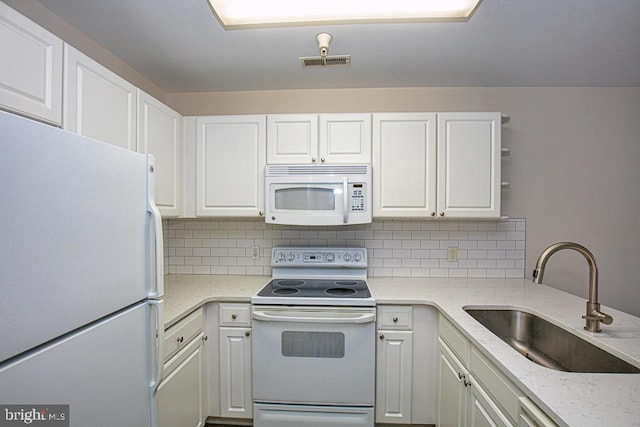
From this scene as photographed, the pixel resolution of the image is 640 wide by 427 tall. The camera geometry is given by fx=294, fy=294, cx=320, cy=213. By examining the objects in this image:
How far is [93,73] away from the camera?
50.4 inches

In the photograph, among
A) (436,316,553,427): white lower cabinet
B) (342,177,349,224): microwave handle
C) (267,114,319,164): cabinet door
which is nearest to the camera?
(436,316,553,427): white lower cabinet

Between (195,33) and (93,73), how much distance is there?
0.60 metres

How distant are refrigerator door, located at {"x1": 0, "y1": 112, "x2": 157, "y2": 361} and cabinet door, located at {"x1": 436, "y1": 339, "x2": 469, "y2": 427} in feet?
4.86

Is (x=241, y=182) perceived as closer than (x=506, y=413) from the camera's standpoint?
No

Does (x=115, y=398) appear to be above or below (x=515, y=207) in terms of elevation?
below

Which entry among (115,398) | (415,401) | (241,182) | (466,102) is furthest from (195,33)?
(415,401)

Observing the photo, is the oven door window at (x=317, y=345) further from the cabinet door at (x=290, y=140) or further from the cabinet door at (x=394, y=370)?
the cabinet door at (x=290, y=140)

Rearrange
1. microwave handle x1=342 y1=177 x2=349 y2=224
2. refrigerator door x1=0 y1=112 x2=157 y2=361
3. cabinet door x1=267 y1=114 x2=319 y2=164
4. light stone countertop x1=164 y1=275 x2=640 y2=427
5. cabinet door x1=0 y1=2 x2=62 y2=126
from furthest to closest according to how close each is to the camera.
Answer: cabinet door x1=267 y1=114 x2=319 y2=164 → microwave handle x1=342 y1=177 x2=349 y2=224 → cabinet door x1=0 y1=2 x2=62 y2=126 → light stone countertop x1=164 y1=275 x2=640 y2=427 → refrigerator door x1=0 y1=112 x2=157 y2=361

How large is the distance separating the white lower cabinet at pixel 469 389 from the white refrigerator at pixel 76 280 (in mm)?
1280

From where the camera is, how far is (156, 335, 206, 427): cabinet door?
54.9 inches

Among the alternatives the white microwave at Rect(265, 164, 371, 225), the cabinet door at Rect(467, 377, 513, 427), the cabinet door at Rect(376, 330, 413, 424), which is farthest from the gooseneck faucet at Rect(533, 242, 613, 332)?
the white microwave at Rect(265, 164, 371, 225)

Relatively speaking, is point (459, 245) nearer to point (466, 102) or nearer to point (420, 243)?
point (420, 243)

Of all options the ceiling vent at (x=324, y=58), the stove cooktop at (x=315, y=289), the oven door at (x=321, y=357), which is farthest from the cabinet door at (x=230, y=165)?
the oven door at (x=321, y=357)

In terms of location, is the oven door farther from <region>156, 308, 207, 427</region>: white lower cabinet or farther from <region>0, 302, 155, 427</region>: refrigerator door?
<region>0, 302, 155, 427</region>: refrigerator door
